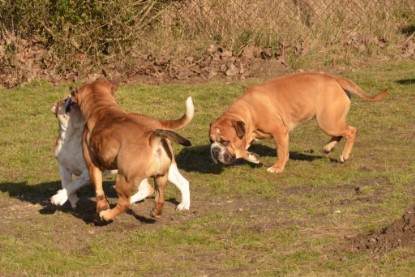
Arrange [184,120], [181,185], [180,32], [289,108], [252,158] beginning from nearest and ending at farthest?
[184,120]
[181,185]
[252,158]
[289,108]
[180,32]

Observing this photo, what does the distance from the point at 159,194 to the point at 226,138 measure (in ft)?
8.35

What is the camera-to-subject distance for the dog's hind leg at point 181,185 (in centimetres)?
986

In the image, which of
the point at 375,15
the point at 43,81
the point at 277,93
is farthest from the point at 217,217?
the point at 375,15

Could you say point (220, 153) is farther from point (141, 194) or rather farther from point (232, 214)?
point (232, 214)

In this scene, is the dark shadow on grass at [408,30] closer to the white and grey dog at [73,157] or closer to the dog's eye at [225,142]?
the dog's eye at [225,142]

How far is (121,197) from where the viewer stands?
8797mm

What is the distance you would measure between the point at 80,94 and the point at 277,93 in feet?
10.8

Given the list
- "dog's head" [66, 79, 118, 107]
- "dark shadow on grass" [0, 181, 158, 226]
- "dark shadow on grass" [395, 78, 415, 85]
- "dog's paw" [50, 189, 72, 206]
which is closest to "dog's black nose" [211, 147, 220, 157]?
"dark shadow on grass" [0, 181, 158, 226]

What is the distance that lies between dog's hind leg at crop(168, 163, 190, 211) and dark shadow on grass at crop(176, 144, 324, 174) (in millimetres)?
2110

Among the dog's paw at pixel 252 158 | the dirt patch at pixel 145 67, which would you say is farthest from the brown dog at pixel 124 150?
the dirt patch at pixel 145 67

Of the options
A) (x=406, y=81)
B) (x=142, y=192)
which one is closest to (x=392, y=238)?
(x=142, y=192)

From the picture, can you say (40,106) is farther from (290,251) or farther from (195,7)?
(290,251)

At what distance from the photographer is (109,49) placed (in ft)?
59.0

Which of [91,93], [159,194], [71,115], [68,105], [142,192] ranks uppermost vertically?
[91,93]
